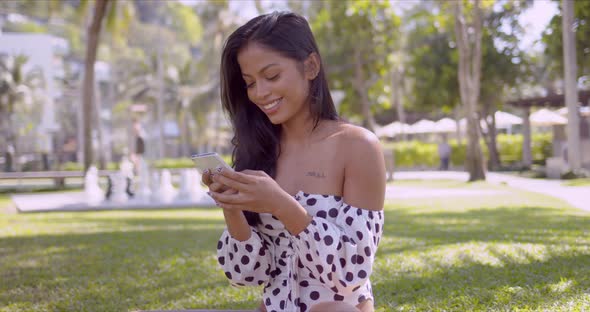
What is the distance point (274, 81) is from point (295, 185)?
37 cm

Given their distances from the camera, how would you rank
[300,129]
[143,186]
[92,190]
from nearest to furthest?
[300,129], [92,190], [143,186]

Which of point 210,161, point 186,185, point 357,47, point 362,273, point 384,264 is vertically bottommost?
point 384,264

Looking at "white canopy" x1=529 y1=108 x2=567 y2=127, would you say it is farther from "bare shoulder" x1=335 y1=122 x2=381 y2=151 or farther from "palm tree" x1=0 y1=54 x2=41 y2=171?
"palm tree" x1=0 y1=54 x2=41 y2=171

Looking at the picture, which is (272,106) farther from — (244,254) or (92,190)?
(92,190)

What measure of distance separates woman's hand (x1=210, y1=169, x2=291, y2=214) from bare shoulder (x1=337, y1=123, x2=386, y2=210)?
305 millimetres

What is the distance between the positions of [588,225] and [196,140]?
52391mm

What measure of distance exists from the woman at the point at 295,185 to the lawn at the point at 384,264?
2359 millimetres

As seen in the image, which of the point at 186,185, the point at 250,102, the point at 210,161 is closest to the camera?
the point at 210,161

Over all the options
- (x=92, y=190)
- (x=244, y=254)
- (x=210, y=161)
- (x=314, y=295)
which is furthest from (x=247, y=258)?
(x=92, y=190)

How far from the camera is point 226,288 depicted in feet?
19.2

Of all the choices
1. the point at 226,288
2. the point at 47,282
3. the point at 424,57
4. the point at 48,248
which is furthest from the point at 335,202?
the point at 424,57

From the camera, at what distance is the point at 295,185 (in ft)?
8.16

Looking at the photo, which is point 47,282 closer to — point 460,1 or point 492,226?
point 492,226

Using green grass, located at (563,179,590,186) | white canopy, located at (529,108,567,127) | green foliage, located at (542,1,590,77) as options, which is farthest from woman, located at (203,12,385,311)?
white canopy, located at (529,108,567,127)
